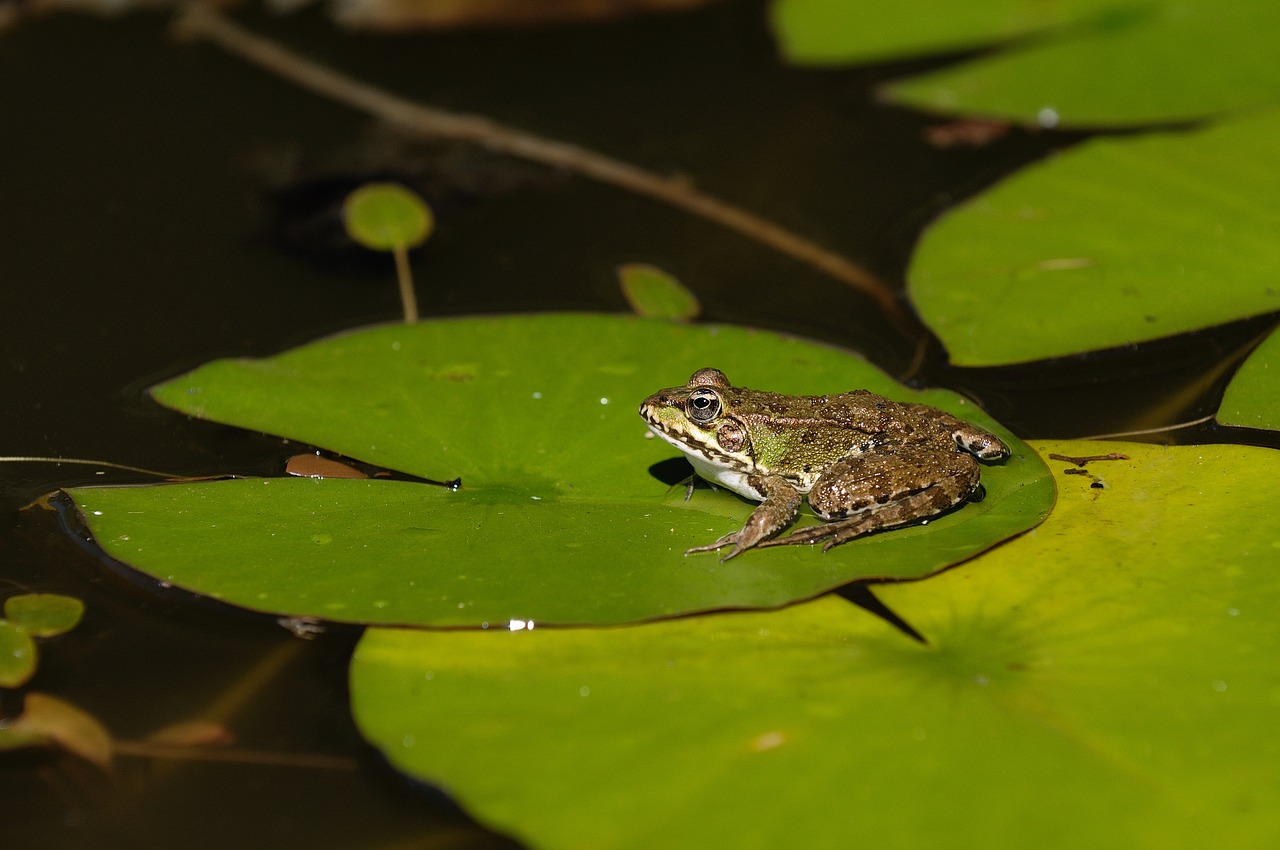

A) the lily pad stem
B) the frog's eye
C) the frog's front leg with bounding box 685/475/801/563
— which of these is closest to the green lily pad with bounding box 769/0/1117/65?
the lily pad stem

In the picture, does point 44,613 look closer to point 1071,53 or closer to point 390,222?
Answer: point 390,222

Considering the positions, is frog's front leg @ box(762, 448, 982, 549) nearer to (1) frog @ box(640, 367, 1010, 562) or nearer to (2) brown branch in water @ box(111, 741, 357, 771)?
(1) frog @ box(640, 367, 1010, 562)

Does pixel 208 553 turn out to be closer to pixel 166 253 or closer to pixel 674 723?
pixel 674 723

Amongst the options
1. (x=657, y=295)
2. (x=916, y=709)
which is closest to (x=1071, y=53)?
(x=657, y=295)

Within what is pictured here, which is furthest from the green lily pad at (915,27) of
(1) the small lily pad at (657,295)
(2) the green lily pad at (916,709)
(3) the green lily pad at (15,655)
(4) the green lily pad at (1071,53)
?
(3) the green lily pad at (15,655)

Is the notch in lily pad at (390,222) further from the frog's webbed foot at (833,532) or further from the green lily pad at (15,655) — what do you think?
the frog's webbed foot at (833,532)

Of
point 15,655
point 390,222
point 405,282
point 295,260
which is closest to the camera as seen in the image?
point 15,655
